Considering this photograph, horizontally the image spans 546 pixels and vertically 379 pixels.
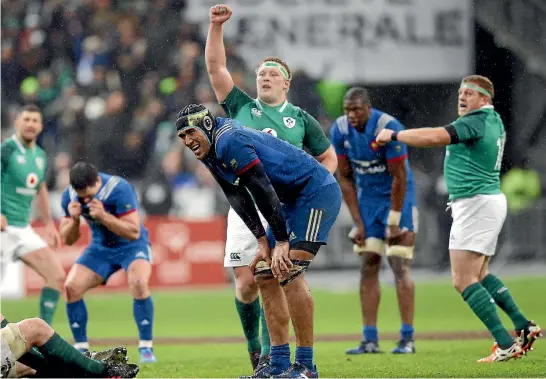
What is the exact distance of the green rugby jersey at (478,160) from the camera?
10633mm

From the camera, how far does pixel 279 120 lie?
9.98 metres

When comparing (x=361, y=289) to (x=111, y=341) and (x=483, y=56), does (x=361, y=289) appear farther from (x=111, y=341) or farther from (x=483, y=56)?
(x=483, y=56)

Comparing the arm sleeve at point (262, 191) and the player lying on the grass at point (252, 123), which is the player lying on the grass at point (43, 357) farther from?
the player lying on the grass at point (252, 123)

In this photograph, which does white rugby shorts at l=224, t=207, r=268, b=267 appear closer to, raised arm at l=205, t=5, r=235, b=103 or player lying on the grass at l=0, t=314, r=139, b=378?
raised arm at l=205, t=5, r=235, b=103

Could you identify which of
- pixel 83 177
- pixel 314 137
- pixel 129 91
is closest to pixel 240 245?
pixel 314 137

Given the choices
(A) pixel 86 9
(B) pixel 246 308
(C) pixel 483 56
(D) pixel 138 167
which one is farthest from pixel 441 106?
(B) pixel 246 308

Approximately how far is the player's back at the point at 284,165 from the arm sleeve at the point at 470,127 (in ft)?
6.76

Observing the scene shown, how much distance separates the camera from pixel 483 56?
77.5 ft

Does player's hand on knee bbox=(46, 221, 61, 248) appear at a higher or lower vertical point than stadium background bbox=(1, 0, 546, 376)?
lower

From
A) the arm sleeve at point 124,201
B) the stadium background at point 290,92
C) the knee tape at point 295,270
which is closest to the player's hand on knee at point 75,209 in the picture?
the arm sleeve at point 124,201

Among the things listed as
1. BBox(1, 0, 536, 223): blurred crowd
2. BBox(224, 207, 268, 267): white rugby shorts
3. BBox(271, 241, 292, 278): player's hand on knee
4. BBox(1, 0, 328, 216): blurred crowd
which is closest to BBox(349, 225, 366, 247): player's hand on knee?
BBox(224, 207, 268, 267): white rugby shorts

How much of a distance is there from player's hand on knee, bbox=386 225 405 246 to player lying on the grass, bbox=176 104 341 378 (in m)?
3.72

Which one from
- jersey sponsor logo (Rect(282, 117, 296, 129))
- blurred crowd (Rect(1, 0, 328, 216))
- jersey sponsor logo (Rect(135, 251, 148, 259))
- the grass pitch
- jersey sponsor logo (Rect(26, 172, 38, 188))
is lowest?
the grass pitch

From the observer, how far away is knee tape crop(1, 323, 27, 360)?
734cm
